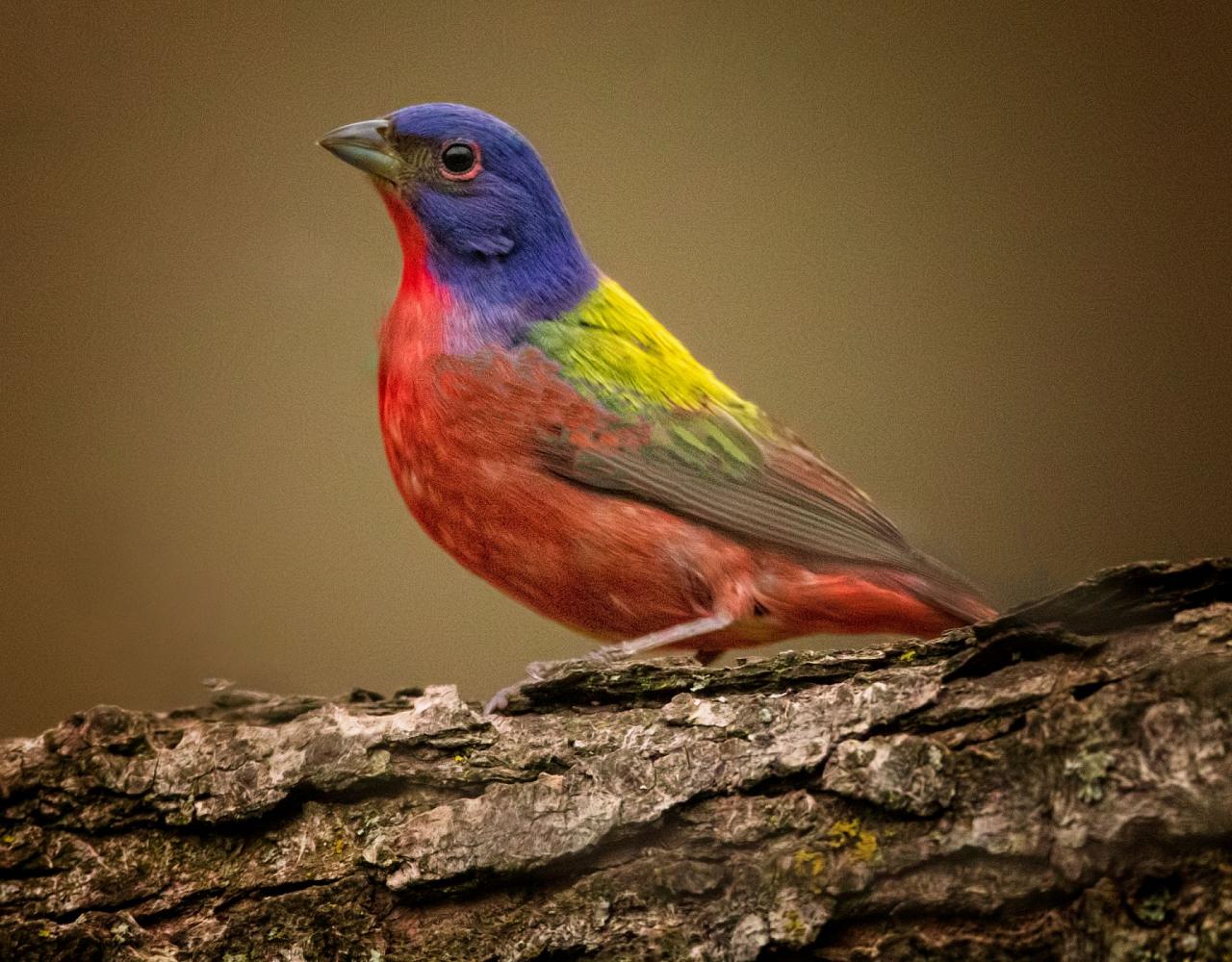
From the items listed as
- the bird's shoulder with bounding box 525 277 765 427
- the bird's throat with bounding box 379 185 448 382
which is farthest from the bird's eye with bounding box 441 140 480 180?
the bird's shoulder with bounding box 525 277 765 427

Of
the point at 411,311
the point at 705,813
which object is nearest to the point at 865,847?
the point at 705,813

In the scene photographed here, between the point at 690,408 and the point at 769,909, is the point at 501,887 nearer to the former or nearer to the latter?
the point at 769,909

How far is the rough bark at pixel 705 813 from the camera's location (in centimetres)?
158

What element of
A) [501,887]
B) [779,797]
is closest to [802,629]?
[779,797]

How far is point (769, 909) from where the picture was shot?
66.2 inches

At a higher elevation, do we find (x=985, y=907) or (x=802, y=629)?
(x=802, y=629)

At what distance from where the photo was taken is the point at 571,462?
255 cm

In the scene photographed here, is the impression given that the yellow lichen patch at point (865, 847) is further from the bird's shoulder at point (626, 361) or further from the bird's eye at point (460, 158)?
the bird's eye at point (460, 158)

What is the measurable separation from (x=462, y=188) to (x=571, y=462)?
77 centimetres

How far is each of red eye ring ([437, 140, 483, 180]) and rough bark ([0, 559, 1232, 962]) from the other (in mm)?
1317

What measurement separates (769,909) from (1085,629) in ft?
2.23

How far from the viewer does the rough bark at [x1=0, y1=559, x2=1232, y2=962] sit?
158 cm

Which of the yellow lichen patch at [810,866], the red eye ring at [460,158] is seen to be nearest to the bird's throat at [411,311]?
the red eye ring at [460,158]

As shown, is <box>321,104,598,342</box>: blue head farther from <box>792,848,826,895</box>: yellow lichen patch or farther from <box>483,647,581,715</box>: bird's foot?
<box>792,848,826,895</box>: yellow lichen patch
